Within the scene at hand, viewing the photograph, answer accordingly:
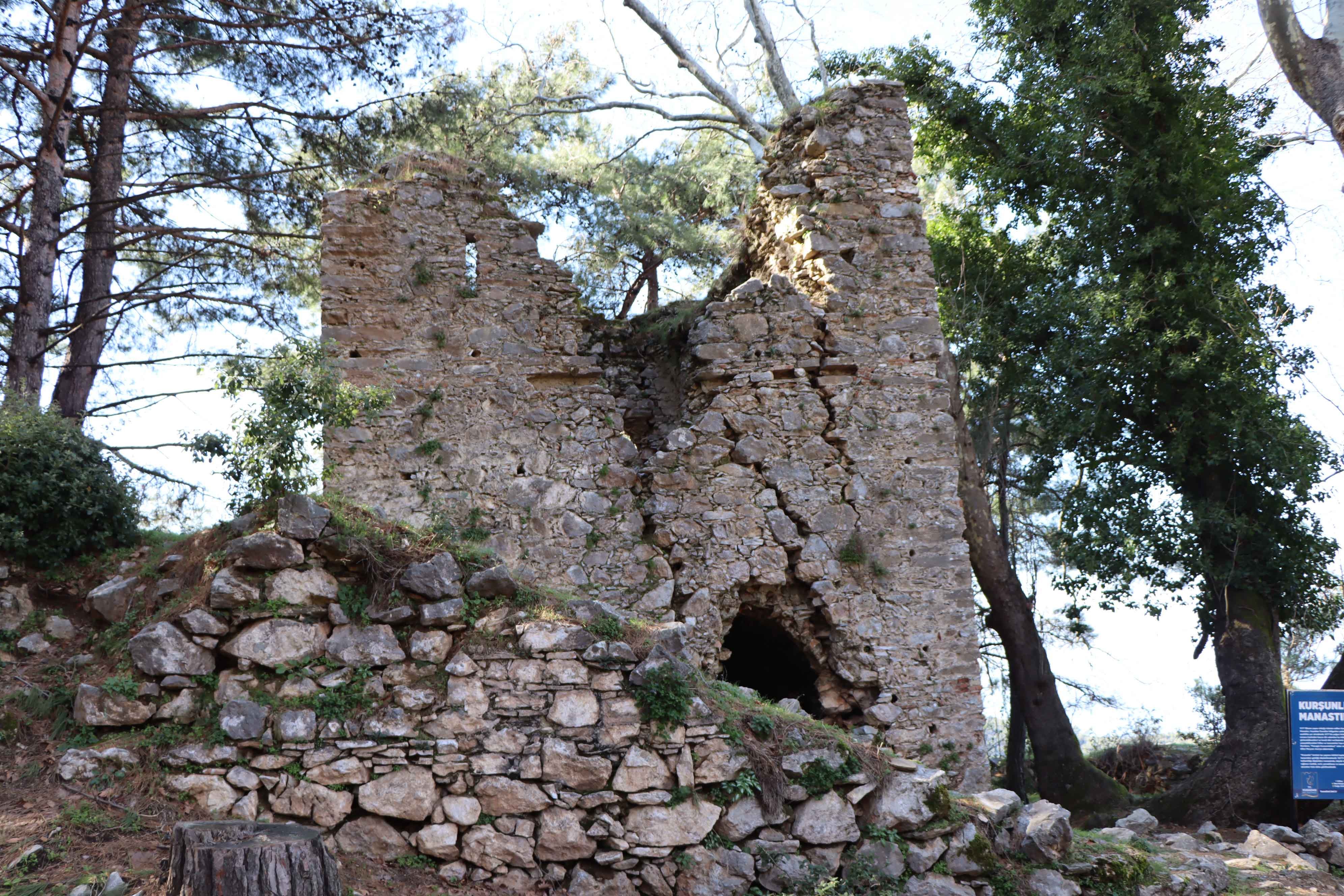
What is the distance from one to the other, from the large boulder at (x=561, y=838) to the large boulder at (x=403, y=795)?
2.14ft

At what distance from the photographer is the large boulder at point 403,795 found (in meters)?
6.01

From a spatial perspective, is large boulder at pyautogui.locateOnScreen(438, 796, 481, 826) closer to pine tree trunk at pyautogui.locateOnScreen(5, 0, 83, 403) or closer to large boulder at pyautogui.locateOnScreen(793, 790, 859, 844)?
large boulder at pyautogui.locateOnScreen(793, 790, 859, 844)

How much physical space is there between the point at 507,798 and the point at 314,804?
1081 mm

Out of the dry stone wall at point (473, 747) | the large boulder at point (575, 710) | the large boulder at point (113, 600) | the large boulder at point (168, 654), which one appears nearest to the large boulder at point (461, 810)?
the dry stone wall at point (473, 747)

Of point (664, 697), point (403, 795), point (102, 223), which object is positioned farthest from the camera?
point (102, 223)

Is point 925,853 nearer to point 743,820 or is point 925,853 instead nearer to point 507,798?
point 743,820

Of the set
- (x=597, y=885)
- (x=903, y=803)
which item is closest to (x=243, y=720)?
(x=597, y=885)

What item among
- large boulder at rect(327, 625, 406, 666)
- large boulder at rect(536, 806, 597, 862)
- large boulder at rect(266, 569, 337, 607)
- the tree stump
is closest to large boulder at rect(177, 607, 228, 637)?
large boulder at rect(266, 569, 337, 607)

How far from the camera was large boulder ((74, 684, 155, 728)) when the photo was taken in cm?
604

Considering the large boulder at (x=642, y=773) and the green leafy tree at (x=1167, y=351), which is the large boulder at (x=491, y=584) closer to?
the large boulder at (x=642, y=773)

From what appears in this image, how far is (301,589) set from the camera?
21.1ft

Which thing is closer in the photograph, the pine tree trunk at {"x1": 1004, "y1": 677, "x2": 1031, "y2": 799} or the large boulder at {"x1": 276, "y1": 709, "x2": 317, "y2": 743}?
the large boulder at {"x1": 276, "y1": 709, "x2": 317, "y2": 743}

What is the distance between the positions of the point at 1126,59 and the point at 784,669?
338 inches

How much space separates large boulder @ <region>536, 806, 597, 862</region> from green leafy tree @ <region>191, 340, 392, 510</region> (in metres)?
2.69
